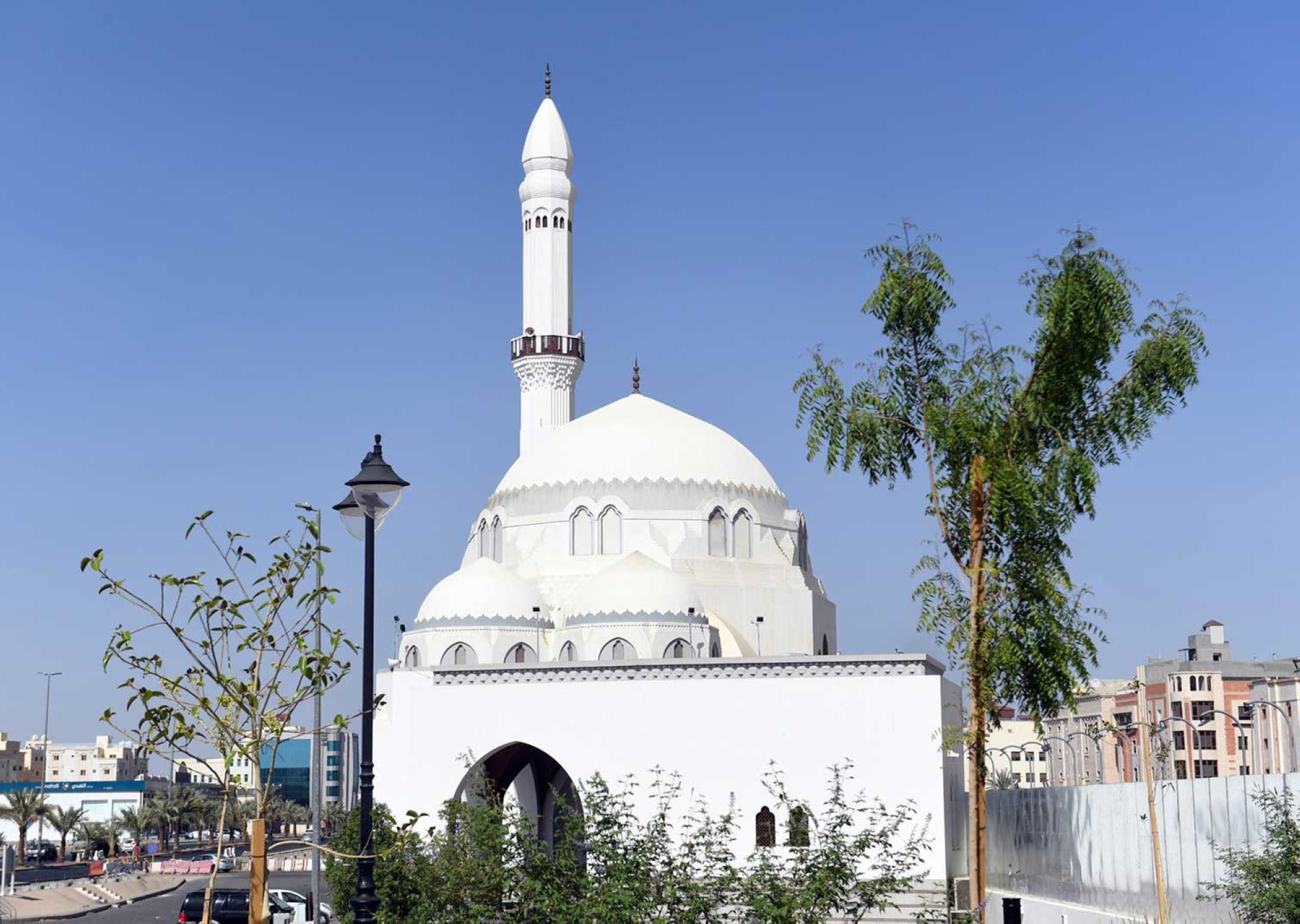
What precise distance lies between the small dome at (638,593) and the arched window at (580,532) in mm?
2684

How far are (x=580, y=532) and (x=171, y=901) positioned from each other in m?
16.0

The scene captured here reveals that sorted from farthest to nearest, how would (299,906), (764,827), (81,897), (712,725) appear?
(81,897) → (299,906) → (712,725) → (764,827)

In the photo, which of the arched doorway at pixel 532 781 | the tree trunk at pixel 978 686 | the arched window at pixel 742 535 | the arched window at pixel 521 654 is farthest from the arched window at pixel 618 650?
→ the tree trunk at pixel 978 686

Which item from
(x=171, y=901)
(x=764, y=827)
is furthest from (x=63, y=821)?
(x=764, y=827)

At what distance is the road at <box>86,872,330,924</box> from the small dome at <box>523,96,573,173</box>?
1969 centimetres

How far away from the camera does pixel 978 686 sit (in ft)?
51.1

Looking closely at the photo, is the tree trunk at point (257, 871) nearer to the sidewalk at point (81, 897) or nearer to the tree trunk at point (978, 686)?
the tree trunk at point (978, 686)

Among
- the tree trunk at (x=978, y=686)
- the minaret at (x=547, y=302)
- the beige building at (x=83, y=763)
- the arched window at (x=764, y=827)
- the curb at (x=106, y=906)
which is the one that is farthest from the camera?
the beige building at (x=83, y=763)

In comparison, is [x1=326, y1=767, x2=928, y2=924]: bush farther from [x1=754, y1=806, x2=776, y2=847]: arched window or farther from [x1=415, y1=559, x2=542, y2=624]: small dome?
[x1=415, y1=559, x2=542, y2=624]: small dome

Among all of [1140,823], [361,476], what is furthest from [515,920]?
[1140,823]

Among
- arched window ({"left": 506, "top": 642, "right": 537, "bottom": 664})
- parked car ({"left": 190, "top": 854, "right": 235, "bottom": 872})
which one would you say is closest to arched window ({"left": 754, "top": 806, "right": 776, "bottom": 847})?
arched window ({"left": 506, "top": 642, "right": 537, "bottom": 664})

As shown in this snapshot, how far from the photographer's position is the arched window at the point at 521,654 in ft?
112

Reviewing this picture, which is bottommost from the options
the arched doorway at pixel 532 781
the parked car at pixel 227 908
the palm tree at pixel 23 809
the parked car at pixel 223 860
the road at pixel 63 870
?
the road at pixel 63 870

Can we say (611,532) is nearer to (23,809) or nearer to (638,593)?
(638,593)
